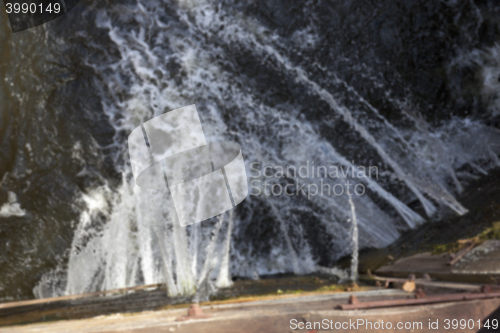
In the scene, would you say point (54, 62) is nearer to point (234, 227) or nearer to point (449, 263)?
point (234, 227)

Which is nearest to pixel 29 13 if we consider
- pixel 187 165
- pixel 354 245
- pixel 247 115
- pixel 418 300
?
pixel 187 165

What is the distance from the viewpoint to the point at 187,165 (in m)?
8.66

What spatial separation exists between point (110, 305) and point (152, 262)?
10.8 feet

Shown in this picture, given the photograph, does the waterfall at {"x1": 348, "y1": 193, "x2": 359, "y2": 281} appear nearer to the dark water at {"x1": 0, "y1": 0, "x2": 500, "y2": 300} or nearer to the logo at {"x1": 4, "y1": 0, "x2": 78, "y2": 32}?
the dark water at {"x1": 0, "y1": 0, "x2": 500, "y2": 300}

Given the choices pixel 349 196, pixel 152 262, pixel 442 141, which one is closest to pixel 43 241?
pixel 152 262

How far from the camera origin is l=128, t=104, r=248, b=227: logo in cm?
845

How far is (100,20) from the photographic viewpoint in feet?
26.6

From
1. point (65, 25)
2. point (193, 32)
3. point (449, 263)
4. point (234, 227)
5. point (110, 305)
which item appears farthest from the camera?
point (234, 227)

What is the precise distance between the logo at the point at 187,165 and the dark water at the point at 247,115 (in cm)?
22

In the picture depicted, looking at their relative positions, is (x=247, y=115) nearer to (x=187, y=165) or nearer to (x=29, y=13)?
(x=187, y=165)

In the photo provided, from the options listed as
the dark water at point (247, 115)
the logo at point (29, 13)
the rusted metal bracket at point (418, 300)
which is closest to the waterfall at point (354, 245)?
the dark water at point (247, 115)

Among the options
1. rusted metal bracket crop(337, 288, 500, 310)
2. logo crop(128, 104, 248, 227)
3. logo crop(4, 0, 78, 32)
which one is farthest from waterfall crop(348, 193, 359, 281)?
logo crop(4, 0, 78, 32)

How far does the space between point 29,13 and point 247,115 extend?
4342 millimetres

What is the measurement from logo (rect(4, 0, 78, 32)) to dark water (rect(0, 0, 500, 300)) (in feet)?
0.44
